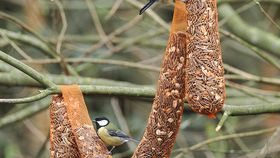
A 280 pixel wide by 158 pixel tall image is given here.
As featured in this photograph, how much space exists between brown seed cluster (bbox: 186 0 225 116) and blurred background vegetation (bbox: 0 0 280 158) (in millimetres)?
1870

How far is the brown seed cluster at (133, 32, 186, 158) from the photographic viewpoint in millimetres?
3574

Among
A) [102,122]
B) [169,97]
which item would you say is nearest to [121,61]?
[102,122]

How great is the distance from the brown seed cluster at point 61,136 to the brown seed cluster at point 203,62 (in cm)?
71

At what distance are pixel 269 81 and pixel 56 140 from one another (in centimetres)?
250

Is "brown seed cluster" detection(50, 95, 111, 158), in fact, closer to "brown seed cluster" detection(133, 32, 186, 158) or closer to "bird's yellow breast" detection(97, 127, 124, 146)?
"bird's yellow breast" detection(97, 127, 124, 146)

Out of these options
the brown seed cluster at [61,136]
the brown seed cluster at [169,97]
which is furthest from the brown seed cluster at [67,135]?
the brown seed cluster at [169,97]

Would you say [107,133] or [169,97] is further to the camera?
[107,133]

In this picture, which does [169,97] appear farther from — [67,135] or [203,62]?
[67,135]

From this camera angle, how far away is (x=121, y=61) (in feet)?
20.9

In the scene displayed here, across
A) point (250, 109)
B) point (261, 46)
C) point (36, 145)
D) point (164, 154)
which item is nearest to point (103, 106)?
point (36, 145)

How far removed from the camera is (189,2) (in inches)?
141

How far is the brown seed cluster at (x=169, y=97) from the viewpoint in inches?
141

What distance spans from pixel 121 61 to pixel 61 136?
100 inches

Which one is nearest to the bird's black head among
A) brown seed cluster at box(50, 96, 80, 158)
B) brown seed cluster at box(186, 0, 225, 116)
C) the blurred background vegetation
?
brown seed cluster at box(50, 96, 80, 158)
